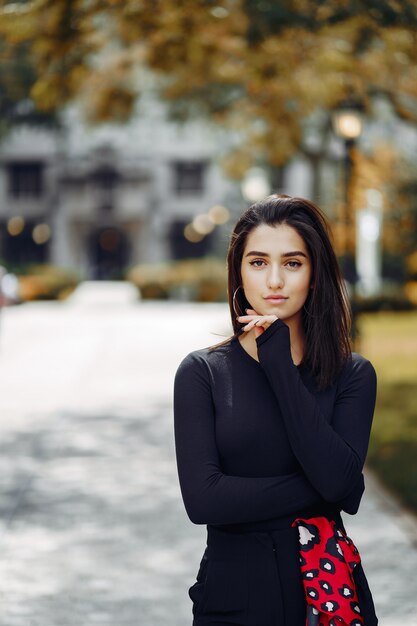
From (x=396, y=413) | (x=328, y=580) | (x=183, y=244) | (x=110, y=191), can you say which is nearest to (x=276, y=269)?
(x=328, y=580)

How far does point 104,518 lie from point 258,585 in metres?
4.49

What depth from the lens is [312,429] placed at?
2.32 m

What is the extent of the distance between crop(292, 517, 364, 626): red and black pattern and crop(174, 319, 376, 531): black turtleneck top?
0.35ft

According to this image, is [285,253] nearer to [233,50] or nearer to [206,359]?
[206,359]

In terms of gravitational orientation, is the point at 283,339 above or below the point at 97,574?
above

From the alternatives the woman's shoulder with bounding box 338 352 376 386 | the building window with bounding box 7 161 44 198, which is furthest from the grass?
the building window with bounding box 7 161 44 198

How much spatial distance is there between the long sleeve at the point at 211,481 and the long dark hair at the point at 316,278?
0.22 meters

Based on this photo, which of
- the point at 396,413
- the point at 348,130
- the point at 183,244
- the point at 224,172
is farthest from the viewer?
the point at 183,244

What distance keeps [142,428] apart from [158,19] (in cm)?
451

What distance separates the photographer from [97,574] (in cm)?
545

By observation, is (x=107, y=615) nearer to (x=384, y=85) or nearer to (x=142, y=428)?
(x=142, y=428)

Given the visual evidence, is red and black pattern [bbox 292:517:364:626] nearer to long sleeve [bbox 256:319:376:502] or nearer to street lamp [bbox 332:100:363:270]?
long sleeve [bbox 256:319:376:502]

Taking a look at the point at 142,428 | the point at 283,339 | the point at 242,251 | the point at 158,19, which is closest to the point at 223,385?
the point at 283,339

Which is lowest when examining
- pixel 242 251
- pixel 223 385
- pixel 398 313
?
pixel 398 313
